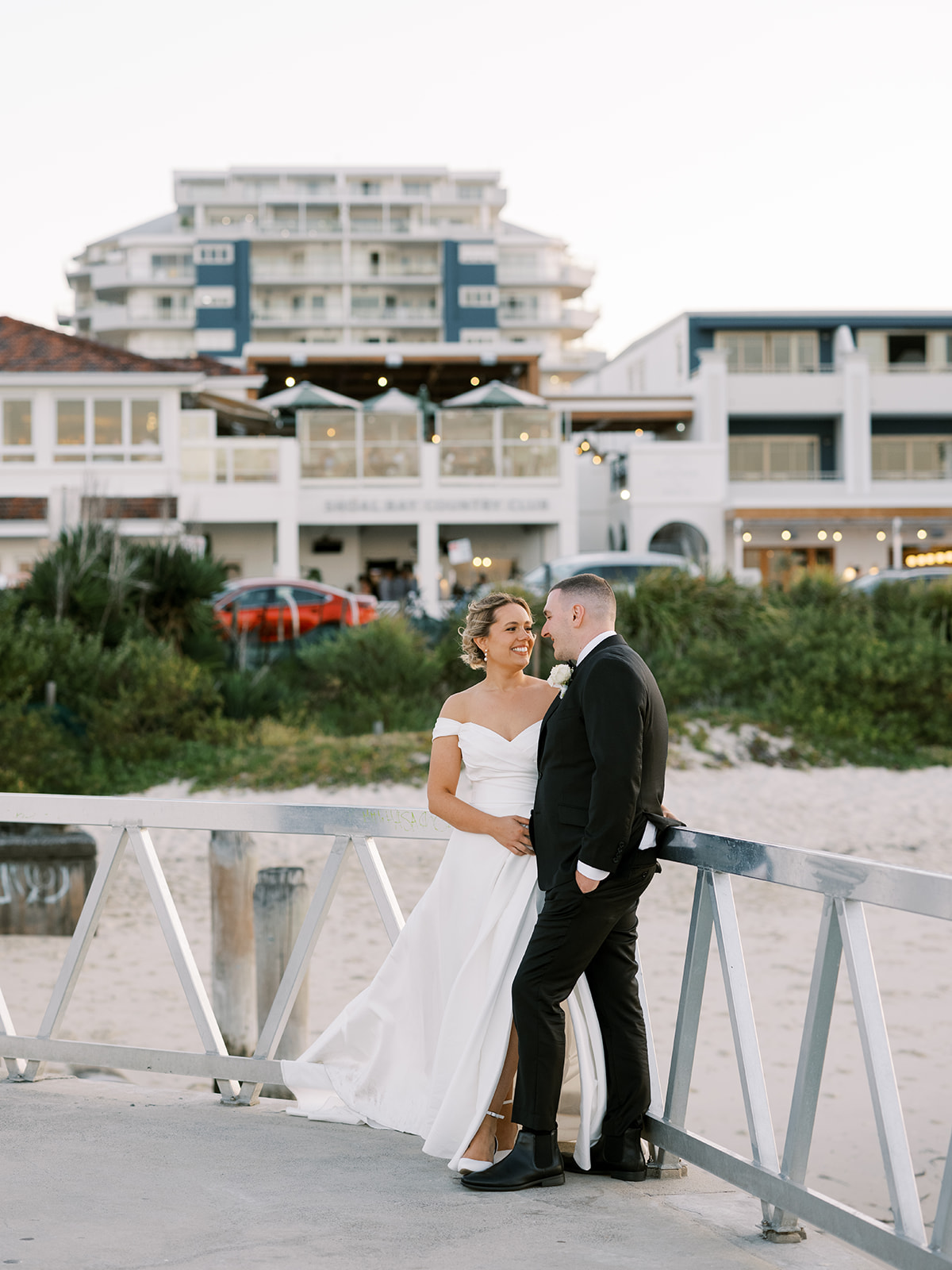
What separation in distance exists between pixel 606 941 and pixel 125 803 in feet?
6.12

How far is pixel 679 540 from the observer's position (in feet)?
137

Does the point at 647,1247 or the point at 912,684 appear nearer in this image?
the point at 647,1247

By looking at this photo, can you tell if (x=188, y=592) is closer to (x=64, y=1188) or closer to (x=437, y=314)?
(x=64, y=1188)

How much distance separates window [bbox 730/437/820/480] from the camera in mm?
45938

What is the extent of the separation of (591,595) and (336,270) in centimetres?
7723

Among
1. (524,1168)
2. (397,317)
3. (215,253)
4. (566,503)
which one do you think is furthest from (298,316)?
(524,1168)

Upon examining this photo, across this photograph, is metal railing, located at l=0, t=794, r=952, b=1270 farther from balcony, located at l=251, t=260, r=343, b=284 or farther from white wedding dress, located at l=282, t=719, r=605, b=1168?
balcony, located at l=251, t=260, r=343, b=284

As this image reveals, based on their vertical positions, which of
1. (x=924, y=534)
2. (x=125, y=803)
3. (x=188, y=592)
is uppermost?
(x=924, y=534)

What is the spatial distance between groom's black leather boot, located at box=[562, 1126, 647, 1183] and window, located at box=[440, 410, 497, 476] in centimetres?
3229

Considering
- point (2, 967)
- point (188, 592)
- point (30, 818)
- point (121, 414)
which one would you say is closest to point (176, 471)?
point (121, 414)

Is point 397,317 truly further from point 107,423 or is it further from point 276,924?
point 276,924

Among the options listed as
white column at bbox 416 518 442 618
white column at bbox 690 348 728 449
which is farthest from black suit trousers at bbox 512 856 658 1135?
white column at bbox 690 348 728 449

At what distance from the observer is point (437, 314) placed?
260 feet

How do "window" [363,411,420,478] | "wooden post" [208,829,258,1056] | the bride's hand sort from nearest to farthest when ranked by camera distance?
the bride's hand
"wooden post" [208,829,258,1056]
"window" [363,411,420,478]
